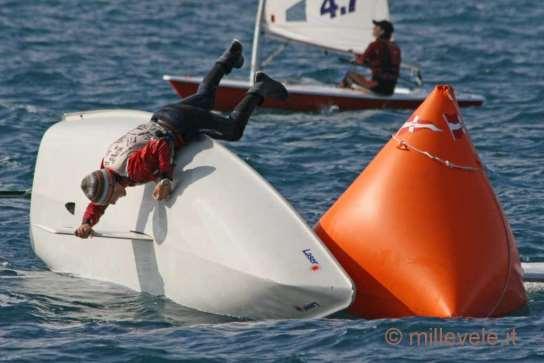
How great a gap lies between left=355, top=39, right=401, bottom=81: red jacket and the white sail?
1.52m

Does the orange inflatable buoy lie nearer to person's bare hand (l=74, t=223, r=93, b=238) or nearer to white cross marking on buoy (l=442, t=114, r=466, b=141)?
white cross marking on buoy (l=442, t=114, r=466, b=141)

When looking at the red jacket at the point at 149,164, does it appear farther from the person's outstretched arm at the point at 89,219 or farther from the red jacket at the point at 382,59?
the red jacket at the point at 382,59

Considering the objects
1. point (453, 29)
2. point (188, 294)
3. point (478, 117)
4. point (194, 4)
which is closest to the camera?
point (188, 294)

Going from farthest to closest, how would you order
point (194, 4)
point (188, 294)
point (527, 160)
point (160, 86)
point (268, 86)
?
point (194, 4)
point (160, 86)
point (527, 160)
point (268, 86)
point (188, 294)

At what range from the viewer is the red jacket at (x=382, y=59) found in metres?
20.6

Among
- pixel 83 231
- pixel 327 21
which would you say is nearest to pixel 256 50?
pixel 327 21

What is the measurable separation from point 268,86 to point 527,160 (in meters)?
5.69

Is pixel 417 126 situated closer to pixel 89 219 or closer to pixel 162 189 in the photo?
pixel 162 189

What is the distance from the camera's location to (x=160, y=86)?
21594 millimetres

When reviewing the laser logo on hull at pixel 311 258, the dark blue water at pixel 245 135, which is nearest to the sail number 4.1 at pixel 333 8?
the dark blue water at pixel 245 135

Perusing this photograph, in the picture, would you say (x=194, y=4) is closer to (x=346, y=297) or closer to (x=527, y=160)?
(x=527, y=160)

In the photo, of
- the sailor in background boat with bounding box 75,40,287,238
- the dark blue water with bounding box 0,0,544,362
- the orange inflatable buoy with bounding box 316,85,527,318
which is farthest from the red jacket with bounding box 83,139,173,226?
the orange inflatable buoy with bounding box 316,85,527,318

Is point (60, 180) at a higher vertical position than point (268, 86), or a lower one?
lower

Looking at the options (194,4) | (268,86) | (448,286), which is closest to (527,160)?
(268,86)
